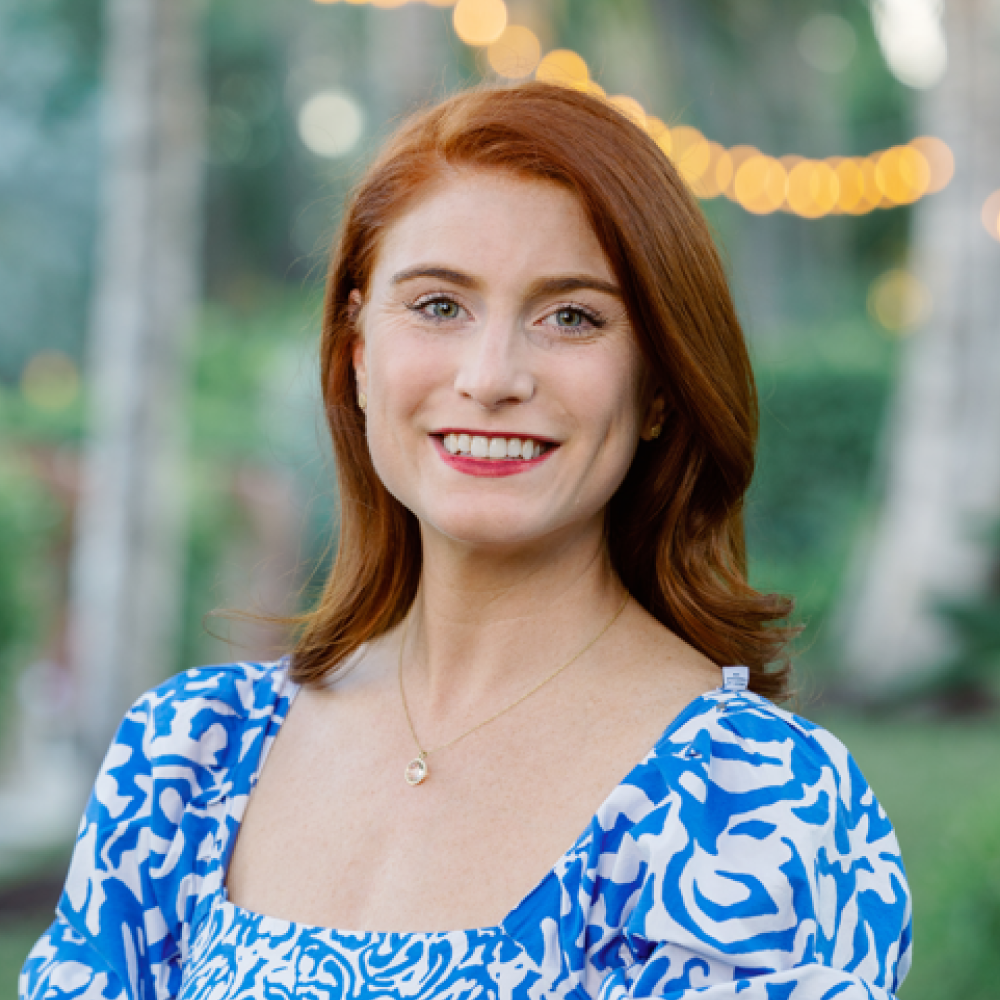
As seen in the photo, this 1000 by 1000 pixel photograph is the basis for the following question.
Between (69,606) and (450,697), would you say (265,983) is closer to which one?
(450,697)

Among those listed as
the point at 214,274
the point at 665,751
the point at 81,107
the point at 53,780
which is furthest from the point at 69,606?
the point at 214,274

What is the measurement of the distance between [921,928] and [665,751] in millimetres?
3007

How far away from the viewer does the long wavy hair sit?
1.60 meters

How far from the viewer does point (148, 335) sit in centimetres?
604

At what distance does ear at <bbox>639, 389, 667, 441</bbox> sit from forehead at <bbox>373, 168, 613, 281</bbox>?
0.70 ft

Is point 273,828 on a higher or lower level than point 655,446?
lower

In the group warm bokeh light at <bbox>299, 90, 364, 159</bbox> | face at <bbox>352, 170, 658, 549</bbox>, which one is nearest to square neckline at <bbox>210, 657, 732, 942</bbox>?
face at <bbox>352, 170, 658, 549</bbox>

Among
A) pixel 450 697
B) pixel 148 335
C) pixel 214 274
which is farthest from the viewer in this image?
pixel 214 274

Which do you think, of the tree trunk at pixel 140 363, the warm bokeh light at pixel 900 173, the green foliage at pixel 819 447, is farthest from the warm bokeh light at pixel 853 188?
the tree trunk at pixel 140 363

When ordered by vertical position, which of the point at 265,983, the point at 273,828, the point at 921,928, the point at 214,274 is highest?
the point at 214,274

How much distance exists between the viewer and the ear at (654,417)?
5.75 ft

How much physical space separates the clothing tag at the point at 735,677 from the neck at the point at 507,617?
0.19 meters

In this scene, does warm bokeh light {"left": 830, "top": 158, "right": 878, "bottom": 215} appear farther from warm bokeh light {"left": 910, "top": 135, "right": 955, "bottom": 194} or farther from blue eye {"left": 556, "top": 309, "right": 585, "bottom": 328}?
blue eye {"left": 556, "top": 309, "right": 585, "bottom": 328}

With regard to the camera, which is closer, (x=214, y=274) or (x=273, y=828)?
(x=273, y=828)
